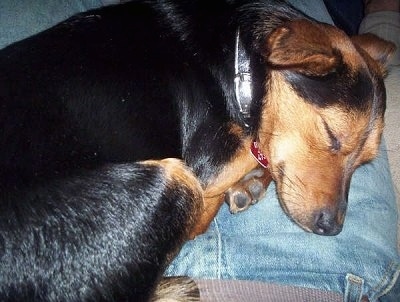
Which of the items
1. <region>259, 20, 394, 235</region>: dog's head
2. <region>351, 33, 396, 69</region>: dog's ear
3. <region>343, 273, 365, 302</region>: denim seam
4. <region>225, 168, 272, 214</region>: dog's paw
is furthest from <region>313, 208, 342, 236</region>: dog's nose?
<region>351, 33, 396, 69</region>: dog's ear

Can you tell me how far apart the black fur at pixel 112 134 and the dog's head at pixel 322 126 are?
0.54 ft

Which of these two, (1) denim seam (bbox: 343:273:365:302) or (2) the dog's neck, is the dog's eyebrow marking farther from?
(1) denim seam (bbox: 343:273:365:302)

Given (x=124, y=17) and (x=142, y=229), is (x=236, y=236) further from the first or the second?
(x=124, y=17)

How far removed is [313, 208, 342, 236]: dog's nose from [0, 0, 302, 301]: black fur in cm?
62

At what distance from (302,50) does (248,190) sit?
1.00m

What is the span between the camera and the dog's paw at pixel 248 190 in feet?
9.15

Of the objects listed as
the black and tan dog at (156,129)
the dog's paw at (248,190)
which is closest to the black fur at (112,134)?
the black and tan dog at (156,129)

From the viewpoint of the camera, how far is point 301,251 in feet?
8.20

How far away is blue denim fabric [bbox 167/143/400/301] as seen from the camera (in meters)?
2.39

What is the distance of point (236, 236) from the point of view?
2.60 m

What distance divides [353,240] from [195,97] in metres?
1.22

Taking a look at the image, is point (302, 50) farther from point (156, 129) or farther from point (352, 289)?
point (352, 289)

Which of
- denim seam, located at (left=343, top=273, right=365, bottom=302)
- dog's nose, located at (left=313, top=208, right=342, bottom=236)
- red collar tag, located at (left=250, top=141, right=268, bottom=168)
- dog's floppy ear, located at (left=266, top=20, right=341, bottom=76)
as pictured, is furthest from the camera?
red collar tag, located at (left=250, top=141, right=268, bottom=168)

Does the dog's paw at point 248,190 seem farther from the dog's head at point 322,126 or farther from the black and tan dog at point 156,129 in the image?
the dog's head at point 322,126
